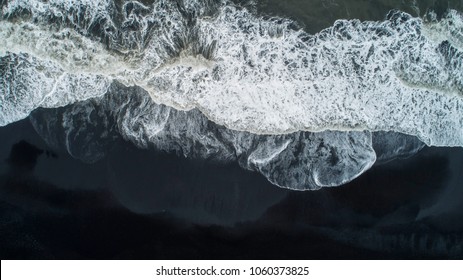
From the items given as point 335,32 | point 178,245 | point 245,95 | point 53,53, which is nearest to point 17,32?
point 53,53

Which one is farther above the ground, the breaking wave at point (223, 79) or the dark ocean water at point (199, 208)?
the breaking wave at point (223, 79)

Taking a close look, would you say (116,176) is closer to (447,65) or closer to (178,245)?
(178,245)

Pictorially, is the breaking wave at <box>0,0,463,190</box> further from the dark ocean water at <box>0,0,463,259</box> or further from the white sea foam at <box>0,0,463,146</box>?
the dark ocean water at <box>0,0,463,259</box>

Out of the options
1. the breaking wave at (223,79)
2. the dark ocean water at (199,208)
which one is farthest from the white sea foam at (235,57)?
the dark ocean water at (199,208)

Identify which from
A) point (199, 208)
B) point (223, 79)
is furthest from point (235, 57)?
point (199, 208)

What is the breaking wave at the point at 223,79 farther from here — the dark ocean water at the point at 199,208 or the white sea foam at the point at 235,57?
the dark ocean water at the point at 199,208
